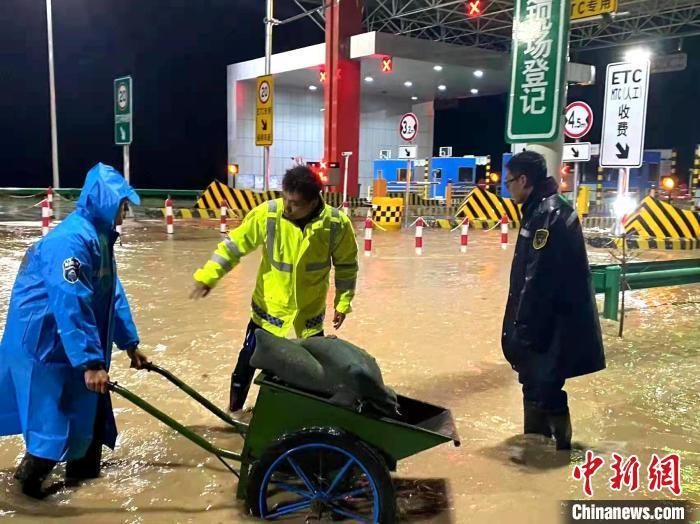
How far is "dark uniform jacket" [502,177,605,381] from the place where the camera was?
3602mm

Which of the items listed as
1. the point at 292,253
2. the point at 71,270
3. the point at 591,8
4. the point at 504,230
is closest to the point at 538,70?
the point at 292,253

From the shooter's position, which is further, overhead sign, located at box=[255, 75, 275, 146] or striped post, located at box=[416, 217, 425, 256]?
overhead sign, located at box=[255, 75, 275, 146]

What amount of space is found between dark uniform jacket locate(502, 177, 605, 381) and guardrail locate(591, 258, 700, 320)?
3023 mm

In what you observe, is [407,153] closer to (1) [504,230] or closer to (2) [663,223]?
(1) [504,230]

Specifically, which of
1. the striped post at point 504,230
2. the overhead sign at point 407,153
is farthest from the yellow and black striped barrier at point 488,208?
the striped post at point 504,230

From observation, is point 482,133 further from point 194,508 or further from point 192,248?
point 194,508

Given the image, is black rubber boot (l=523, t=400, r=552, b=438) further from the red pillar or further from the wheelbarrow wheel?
the red pillar

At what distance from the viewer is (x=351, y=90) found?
21.7m

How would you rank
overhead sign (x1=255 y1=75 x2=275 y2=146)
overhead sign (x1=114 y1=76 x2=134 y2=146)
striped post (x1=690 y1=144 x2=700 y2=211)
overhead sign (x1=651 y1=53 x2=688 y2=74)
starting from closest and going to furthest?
overhead sign (x1=255 y1=75 x2=275 y2=146) < overhead sign (x1=114 y1=76 x2=134 y2=146) < striped post (x1=690 y1=144 x2=700 y2=211) < overhead sign (x1=651 y1=53 x2=688 y2=74)

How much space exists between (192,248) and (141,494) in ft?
30.7

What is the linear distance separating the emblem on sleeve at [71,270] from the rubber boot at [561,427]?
2631 millimetres

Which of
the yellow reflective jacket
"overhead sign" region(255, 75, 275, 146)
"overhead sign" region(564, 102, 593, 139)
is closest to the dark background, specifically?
"overhead sign" region(255, 75, 275, 146)

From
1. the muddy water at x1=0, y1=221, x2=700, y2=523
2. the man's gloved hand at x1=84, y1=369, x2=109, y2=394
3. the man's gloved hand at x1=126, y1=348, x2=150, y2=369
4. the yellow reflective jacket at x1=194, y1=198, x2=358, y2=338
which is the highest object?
the yellow reflective jacket at x1=194, y1=198, x2=358, y2=338

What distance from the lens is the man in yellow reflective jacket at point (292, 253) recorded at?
146 inches
